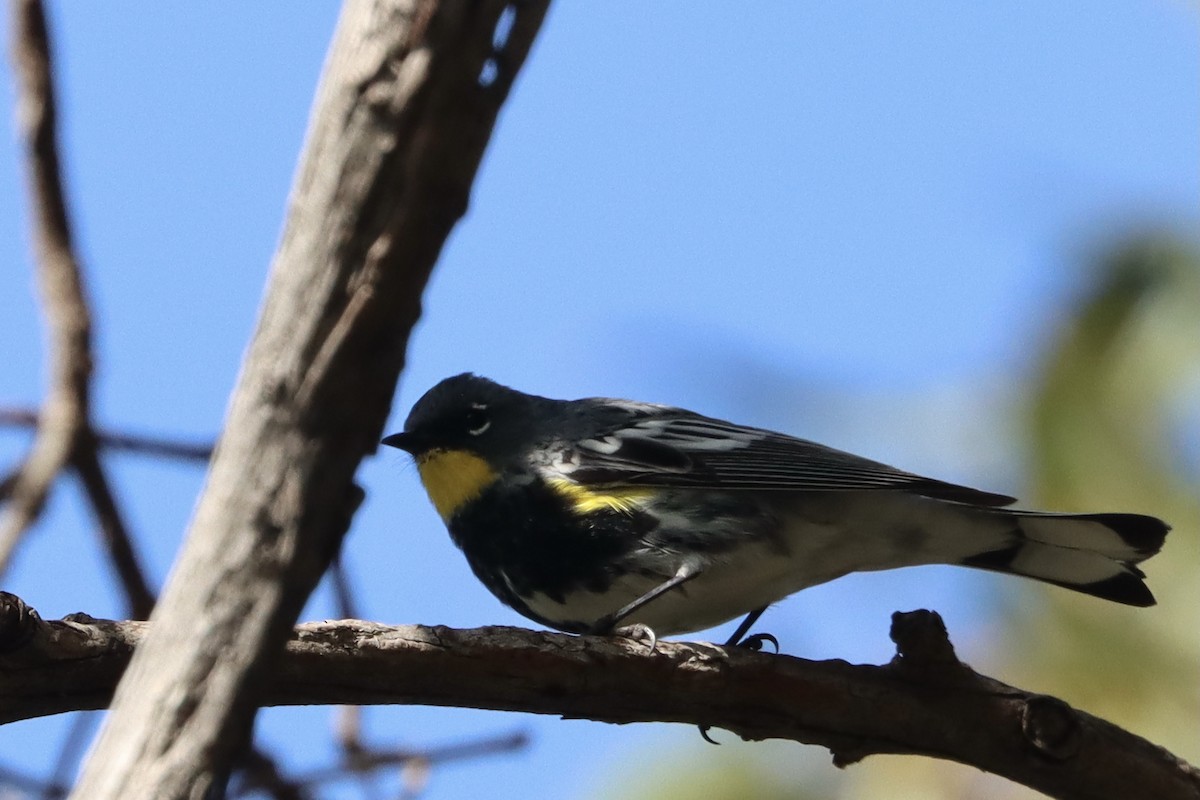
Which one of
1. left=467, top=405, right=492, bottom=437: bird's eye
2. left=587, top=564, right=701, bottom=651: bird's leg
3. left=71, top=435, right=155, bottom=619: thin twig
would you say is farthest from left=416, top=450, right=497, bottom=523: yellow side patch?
left=71, top=435, right=155, bottom=619: thin twig

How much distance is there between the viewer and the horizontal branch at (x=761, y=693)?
132 inches

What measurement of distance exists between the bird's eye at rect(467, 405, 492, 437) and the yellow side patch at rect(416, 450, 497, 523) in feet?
0.48

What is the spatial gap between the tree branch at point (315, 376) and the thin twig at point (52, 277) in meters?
1.85

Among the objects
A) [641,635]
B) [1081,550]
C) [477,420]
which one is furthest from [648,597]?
[1081,550]

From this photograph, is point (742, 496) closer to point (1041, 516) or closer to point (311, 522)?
point (1041, 516)

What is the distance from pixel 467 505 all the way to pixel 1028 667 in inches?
120

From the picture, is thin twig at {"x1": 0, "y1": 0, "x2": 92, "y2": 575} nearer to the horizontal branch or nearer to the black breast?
the horizontal branch

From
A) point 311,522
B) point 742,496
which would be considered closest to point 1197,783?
point 742,496

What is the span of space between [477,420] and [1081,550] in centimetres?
232

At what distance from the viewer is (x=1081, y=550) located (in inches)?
194

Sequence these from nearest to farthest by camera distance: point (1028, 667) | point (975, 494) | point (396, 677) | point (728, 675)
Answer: point (396, 677)
point (728, 675)
point (975, 494)
point (1028, 667)

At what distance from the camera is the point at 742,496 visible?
16.0 feet

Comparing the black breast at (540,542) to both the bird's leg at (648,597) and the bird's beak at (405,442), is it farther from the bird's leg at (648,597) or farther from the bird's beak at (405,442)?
the bird's beak at (405,442)

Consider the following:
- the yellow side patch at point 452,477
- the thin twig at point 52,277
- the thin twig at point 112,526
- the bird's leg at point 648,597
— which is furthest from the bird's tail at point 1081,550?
the thin twig at point 52,277
